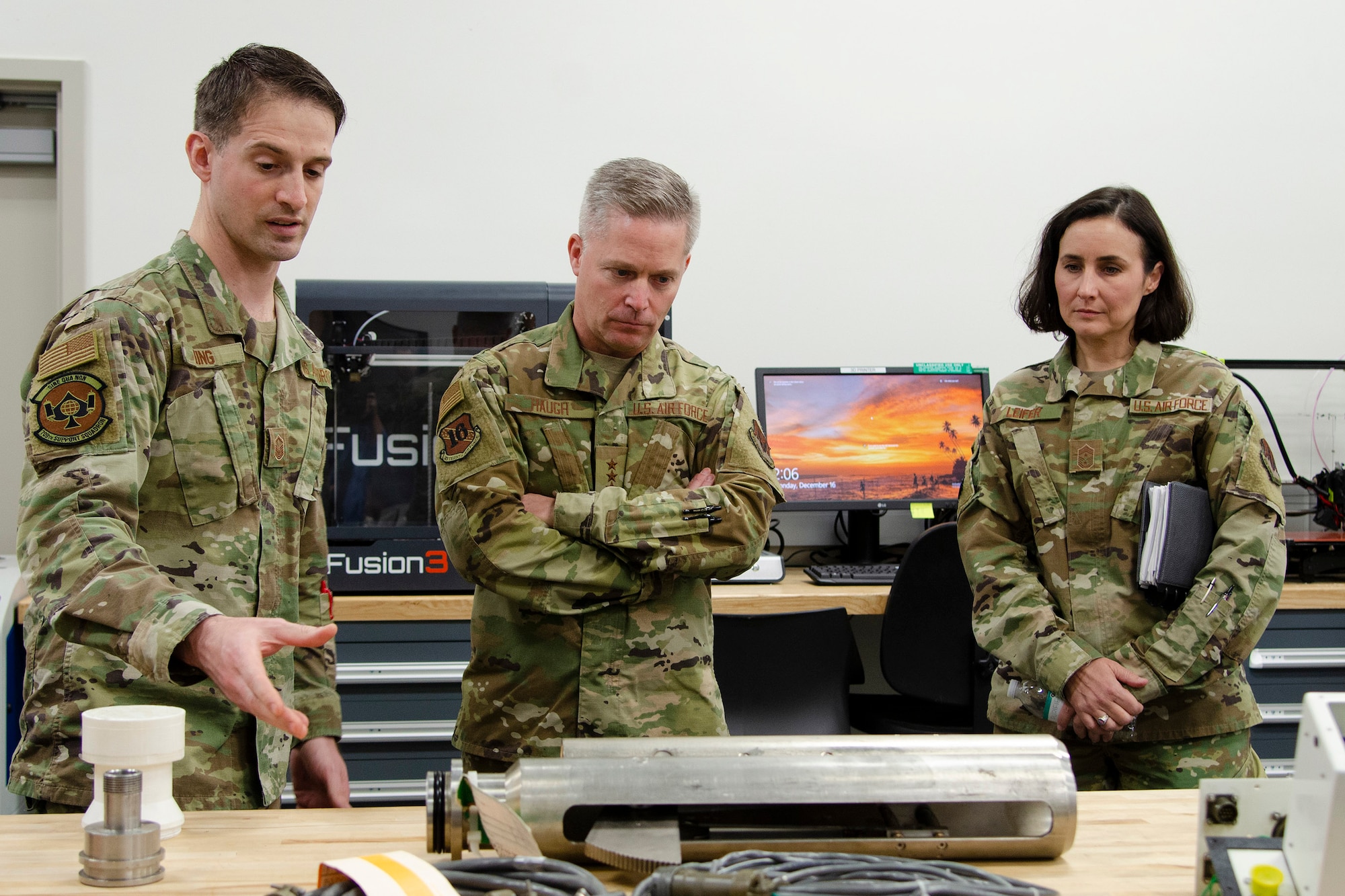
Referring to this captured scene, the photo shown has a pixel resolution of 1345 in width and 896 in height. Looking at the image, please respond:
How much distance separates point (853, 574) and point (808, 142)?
4.57 feet

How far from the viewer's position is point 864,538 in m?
3.21

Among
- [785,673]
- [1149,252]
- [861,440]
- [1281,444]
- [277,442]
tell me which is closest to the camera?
[277,442]

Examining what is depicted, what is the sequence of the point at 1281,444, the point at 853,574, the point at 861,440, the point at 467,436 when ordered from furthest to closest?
1. the point at 1281,444
2. the point at 861,440
3. the point at 853,574
4. the point at 467,436

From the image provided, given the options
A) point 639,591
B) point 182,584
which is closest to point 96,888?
point 182,584

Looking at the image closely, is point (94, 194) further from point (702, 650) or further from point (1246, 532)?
point (1246, 532)

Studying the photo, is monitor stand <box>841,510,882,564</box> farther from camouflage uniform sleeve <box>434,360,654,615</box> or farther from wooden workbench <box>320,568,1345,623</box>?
camouflage uniform sleeve <box>434,360,654,615</box>

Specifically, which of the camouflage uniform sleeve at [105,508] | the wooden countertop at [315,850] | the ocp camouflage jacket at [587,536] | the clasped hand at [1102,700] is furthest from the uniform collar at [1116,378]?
the camouflage uniform sleeve at [105,508]

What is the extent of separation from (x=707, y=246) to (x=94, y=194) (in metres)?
1.81

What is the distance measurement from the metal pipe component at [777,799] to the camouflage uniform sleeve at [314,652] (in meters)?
0.54

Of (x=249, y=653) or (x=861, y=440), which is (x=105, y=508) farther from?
(x=861, y=440)

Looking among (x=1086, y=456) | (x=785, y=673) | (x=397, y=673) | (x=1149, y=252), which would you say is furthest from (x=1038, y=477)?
(x=397, y=673)

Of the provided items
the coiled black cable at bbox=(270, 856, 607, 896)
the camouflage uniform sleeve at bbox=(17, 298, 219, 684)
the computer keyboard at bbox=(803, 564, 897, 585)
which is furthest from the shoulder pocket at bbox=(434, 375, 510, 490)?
the computer keyboard at bbox=(803, 564, 897, 585)

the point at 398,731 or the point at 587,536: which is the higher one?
the point at 587,536

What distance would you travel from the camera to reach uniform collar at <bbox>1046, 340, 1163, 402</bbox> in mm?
1861
